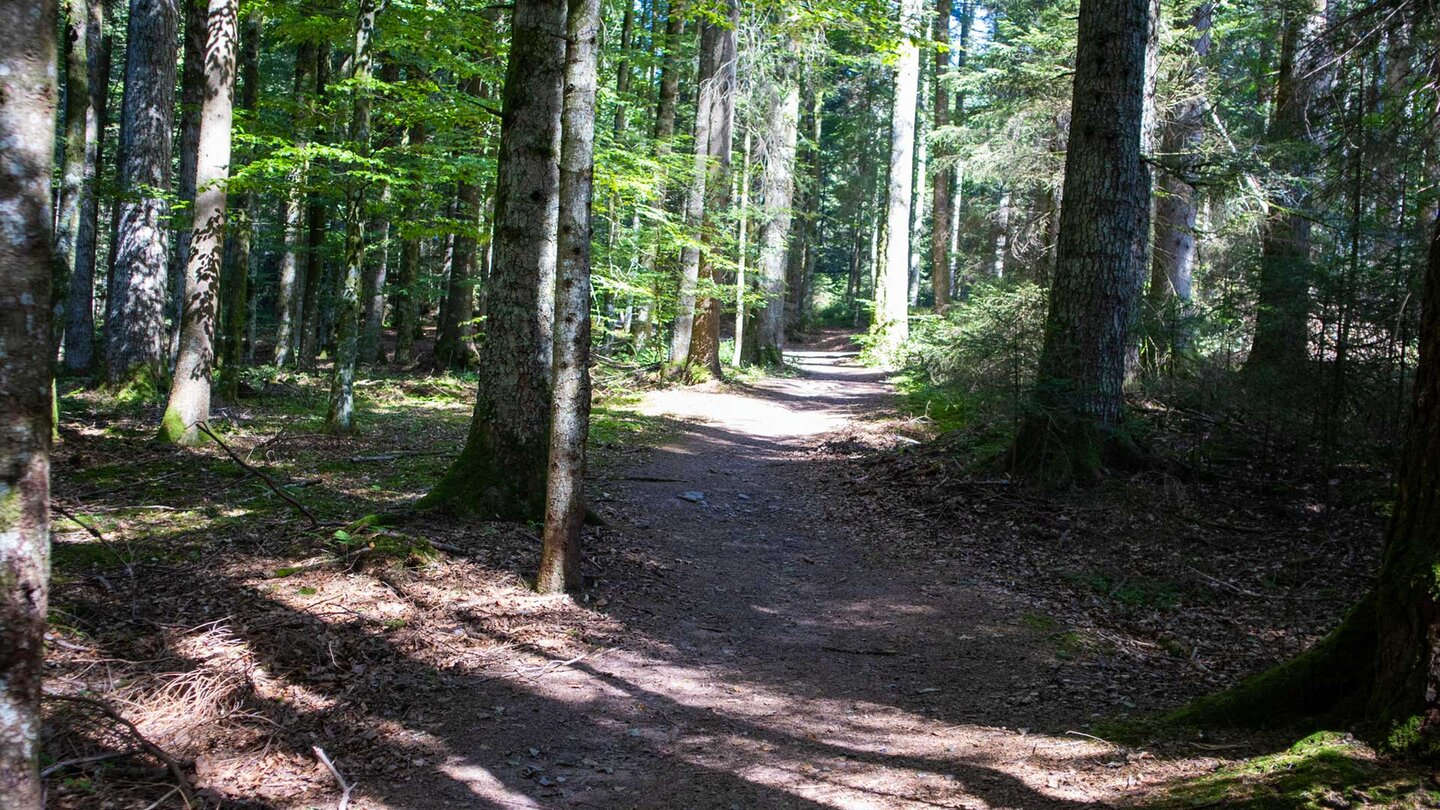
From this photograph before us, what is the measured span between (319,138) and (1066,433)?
18.6 metres

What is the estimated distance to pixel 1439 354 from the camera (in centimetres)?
333

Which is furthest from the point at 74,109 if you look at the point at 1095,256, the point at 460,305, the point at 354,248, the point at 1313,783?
the point at 1313,783

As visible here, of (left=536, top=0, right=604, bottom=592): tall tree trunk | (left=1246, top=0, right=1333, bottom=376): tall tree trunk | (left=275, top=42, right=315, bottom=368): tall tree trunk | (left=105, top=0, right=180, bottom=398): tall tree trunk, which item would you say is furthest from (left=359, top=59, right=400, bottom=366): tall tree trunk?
(left=1246, top=0, right=1333, bottom=376): tall tree trunk

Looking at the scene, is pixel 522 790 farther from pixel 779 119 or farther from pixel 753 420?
pixel 779 119

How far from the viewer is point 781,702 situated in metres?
5.16

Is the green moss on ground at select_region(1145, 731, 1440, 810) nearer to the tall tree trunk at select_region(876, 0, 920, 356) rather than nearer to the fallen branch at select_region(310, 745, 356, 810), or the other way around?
the fallen branch at select_region(310, 745, 356, 810)

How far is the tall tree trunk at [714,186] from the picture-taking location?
60.6 feet

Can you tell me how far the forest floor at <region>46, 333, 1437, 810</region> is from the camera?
393cm

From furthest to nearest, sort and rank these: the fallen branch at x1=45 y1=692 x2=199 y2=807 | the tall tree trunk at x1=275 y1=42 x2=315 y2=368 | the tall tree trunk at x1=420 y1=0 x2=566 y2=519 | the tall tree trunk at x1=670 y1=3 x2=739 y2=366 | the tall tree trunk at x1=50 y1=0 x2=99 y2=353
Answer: the tall tree trunk at x1=670 y1=3 x2=739 y2=366 < the tall tree trunk at x1=275 y1=42 x2=315 y2=368 < the tall tree trunk at x1=50 y1=0 x2=99 y2=353 < the tall tree trunk at x1=420 y1=0 x2=566 y2=519 < the fallen branch at x1=45 y1=692 x2=199 y2=807

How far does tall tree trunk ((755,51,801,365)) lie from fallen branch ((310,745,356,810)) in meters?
17.3

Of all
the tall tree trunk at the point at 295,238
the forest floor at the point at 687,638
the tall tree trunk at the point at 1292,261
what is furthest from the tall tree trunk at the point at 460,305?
the tall tree trunk at the point at 1292,261

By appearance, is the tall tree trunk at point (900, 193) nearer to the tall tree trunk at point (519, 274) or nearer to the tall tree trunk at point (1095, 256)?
the tall tree trunk at point (1095, 256)

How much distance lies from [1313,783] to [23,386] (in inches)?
175

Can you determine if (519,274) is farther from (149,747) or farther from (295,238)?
(295,238)
